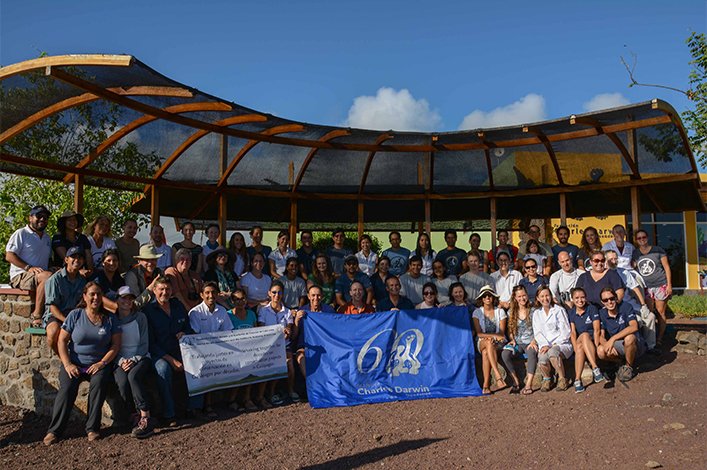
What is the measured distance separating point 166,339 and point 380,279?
3.20 m

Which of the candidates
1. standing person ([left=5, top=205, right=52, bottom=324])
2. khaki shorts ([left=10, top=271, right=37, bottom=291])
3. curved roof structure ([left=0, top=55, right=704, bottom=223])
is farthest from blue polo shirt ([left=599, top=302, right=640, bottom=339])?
khaki shorts ([left=10, top=271, right=37, bottom=291])

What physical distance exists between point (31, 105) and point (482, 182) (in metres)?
7.80

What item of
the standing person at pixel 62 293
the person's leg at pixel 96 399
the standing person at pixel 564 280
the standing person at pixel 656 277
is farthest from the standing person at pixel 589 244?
the standing person at pixel 62 293

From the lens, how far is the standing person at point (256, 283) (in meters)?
7.28

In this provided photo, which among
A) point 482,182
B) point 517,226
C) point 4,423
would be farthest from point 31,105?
point 517,226

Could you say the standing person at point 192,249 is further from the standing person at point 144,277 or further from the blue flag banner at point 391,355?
the blue flag banner at point 391,355

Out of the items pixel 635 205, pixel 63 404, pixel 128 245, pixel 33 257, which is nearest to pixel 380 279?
pixel 128 245

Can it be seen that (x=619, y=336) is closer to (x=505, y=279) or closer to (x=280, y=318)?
(x=505, y=279)

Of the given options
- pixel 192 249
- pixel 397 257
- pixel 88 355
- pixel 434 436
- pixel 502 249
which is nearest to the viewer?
pixel 434 436

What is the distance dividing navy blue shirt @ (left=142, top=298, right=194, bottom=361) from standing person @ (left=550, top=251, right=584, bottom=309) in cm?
492

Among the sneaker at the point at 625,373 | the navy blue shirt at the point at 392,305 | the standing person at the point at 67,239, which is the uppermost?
the standing person at the point at 67,239

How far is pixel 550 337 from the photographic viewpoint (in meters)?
6.65

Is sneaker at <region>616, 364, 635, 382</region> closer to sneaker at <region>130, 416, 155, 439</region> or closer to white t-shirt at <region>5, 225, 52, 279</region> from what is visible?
sneaker at <region>130, 416, 155, 439</region>

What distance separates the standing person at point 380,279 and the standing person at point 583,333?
2505mm
